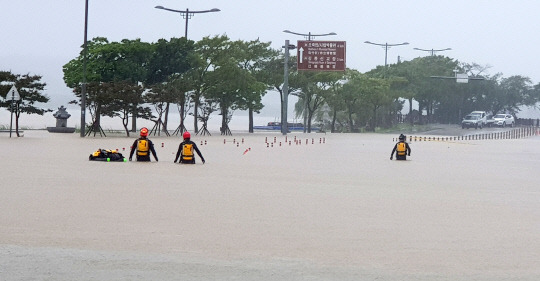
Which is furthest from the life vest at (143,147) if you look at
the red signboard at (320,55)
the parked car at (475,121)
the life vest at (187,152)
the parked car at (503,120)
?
the parked car at (503,120)

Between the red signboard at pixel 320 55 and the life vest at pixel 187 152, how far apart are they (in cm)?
4528

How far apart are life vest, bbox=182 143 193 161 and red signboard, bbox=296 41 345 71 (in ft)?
149

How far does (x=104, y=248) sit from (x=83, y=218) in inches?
120

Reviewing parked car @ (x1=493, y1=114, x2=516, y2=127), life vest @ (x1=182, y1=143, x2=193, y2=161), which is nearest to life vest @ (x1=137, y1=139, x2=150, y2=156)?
life vest @ (x1=182, y1=143, x2=193, y2=161)

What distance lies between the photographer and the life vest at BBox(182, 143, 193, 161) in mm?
29230

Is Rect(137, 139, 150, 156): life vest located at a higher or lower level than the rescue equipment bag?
higher

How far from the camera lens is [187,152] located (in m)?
29.4

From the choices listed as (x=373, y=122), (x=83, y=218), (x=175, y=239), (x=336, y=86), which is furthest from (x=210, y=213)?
(x=373, y=122)

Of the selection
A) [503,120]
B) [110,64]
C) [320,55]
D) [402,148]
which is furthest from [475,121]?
[402,148]

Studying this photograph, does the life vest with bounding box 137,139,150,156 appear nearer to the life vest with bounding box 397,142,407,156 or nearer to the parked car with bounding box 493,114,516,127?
the life vest with bounding box 397,142,407,156

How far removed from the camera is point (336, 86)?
312 feet

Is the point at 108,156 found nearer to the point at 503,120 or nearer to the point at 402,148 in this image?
the point at 402,148

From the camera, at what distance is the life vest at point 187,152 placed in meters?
29.2

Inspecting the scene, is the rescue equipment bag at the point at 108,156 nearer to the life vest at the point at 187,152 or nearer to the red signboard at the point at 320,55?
the life vest at the point at 187,152
